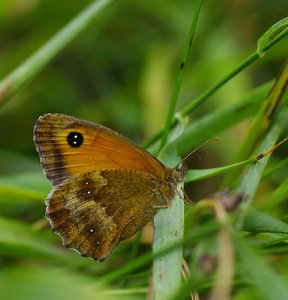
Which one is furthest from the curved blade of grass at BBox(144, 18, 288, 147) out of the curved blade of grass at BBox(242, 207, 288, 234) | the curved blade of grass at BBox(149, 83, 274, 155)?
the curved blade of grass at BBox(242, 207, 288, 234)

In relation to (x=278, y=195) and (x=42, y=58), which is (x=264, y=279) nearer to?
(x=278, y=195)

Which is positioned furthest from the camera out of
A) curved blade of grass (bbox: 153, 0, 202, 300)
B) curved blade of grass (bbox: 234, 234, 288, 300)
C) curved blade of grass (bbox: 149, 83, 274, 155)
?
curved blade of grass (bbox: 149, 83, 274, 155)

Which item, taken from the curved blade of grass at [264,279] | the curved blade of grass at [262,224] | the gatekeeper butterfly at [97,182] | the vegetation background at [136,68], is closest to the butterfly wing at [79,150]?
the gatekeeper butterfly at [97,182]

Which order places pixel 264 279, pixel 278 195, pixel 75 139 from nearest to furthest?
pixel 264 279
pixel 278 195
pixel 75 139

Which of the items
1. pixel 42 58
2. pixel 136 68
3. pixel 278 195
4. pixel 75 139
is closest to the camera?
pixel 278 195

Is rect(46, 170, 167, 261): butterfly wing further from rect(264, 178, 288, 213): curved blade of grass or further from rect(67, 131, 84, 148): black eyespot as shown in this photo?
rect(264, 178, 288, 213): curved blade of grass

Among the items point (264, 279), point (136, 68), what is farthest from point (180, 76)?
point (136, 68)

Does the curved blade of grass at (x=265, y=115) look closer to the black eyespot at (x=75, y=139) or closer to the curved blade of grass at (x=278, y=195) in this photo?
the curved blade of grass at (x=278, y=195)

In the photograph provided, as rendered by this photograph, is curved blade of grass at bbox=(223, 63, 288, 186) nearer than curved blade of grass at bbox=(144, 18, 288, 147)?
No

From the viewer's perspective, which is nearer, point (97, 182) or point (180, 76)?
point (180, 76)
